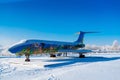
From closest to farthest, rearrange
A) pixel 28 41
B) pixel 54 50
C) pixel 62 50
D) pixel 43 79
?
pixel 43 79
pixel 28 41
pixel 54 50
pixel 62 50

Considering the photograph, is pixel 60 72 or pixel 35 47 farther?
pixel 35 47

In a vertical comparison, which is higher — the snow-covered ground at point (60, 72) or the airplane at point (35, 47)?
the airplane at point (35, 47)

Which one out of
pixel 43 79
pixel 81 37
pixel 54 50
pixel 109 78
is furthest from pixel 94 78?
pixel 81 37

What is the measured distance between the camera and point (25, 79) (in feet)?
36.1

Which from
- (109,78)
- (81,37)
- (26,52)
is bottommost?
(109,78)

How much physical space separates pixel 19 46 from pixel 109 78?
1547 centimetres

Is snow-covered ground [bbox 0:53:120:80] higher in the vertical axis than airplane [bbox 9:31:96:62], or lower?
lower

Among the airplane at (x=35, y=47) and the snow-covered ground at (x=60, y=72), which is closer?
the snow-covered ground at (x=60, y=72)

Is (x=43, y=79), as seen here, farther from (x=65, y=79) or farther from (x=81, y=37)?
(x=81, y=37)

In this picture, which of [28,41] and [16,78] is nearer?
[16,78]

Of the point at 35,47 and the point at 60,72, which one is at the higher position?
the point at 35,47

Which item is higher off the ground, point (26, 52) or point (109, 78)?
point (26, 52)

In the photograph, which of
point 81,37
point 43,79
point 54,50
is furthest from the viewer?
point 81,37

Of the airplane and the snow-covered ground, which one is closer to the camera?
the snow-covered ground
